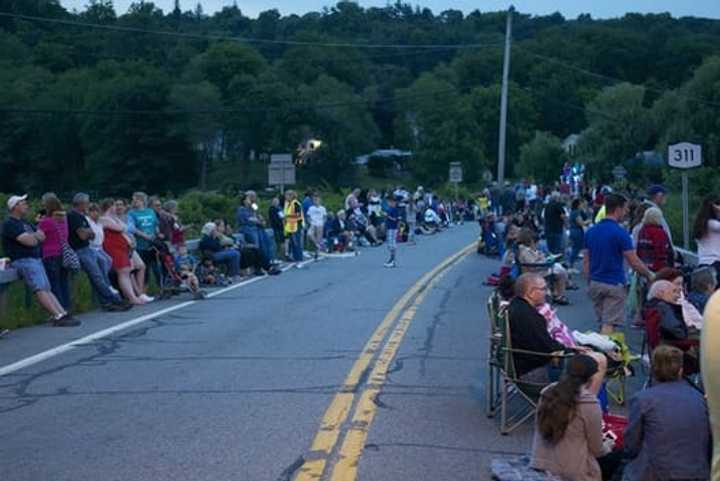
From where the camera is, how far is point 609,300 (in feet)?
41.4

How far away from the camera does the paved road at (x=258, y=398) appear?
27.2 ft

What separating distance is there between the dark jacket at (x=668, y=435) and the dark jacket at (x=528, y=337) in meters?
2.03

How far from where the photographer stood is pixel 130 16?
115m

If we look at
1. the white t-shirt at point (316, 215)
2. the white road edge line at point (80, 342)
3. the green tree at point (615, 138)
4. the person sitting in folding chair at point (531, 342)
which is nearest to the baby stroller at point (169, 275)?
the white road edge line at point (80, 342)

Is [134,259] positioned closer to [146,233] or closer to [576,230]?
[146,233]

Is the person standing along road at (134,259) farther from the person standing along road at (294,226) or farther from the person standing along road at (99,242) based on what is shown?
the person standing along road at (294,226)

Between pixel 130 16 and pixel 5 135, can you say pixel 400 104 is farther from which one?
pixel 5 135

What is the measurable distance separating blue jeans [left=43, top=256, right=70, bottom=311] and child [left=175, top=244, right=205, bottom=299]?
3.37 meters

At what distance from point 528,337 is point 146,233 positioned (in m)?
12.6

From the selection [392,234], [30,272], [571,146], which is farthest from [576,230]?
[571,146]

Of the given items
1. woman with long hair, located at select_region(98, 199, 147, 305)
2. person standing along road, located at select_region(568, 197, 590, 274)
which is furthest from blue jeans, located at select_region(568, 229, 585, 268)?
woman with long hair, located at select_region(98, 199, 147, 305)

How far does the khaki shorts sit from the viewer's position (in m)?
12.6

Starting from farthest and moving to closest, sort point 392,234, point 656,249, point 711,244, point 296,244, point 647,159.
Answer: point 647,159 < point 296,244 < point 392,234 < point 656,249 < point 711,244

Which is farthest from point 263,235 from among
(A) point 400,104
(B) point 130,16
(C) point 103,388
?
(B) point 130,16
